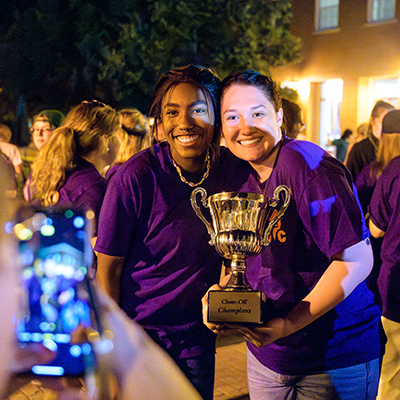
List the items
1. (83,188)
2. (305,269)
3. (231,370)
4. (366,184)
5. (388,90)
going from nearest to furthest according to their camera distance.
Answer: (305,269) → (83,188) → (366,184) → (231,370) → (388,90)

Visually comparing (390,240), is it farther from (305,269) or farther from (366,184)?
(305,269)

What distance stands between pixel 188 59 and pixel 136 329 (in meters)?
11.5

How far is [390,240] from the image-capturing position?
3.04 meters

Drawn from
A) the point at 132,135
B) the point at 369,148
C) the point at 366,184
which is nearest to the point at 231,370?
the point at 366,184

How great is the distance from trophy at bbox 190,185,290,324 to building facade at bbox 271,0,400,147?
41.9 ft

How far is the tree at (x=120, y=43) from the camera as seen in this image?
38.8 ft

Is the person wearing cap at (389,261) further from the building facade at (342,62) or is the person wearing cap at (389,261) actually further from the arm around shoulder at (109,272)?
the building facade at (342,62)

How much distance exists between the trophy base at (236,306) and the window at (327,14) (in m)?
14.9

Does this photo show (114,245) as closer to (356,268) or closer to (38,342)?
(356,268)

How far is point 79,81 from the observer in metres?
12.5

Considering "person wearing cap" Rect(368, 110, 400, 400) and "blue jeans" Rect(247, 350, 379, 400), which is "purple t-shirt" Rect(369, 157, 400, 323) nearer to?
"person wearing cap" Rect(368, 110, 400, 400)

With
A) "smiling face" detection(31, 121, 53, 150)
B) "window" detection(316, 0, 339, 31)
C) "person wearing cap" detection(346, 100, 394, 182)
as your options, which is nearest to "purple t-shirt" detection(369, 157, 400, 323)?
"person wearing cap" detection(346, 100, 394, 182)

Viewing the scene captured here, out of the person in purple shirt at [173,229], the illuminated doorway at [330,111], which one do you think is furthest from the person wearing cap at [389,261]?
the illuminated doorway at [330,111]

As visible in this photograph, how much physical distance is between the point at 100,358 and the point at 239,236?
110 cm
